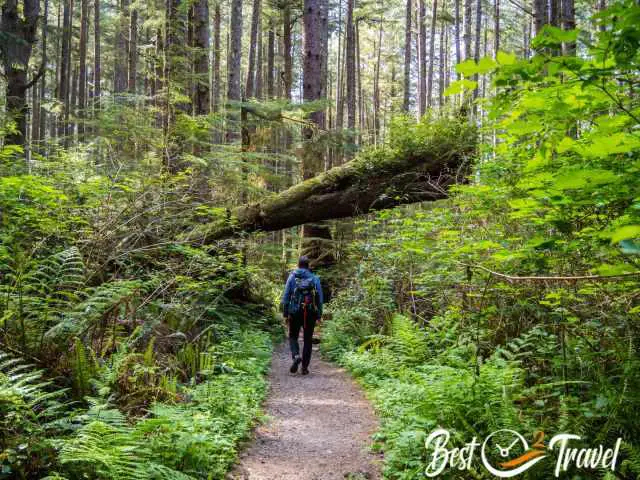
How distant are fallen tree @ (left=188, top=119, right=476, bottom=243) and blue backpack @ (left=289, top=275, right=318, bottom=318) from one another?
7.01ft

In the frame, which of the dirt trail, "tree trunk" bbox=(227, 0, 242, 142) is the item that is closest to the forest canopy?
the dirt trail

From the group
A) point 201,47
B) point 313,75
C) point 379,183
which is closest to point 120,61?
point 313,75

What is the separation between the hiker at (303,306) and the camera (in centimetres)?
798

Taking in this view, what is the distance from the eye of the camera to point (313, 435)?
16.6 feet

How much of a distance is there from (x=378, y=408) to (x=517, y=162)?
11.9 feet

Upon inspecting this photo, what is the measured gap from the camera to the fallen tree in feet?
30.2

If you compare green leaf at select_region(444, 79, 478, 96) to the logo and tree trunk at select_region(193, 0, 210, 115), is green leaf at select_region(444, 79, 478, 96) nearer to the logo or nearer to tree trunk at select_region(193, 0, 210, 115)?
the logo

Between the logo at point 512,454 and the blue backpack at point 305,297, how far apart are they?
4440 millimetres

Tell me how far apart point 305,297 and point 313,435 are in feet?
10.4

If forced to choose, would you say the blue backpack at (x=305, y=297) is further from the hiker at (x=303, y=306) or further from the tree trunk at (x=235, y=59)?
the tree trunk at (x=235, y=59)

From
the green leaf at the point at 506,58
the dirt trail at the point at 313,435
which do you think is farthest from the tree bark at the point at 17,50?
the green leaf at the point at 506,58

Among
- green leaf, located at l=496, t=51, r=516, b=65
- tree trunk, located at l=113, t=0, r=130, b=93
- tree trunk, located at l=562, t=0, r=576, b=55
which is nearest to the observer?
green leaf, located at l=496, t=51, r=516, b=65

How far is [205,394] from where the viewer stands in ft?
16.6

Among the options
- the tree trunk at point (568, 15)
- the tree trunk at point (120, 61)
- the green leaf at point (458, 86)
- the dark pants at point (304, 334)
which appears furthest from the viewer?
the tree trunk at point (120, 61)
